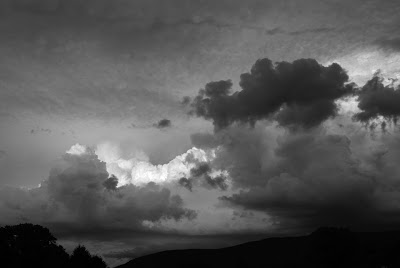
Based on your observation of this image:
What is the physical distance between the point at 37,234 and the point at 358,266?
77713 mm

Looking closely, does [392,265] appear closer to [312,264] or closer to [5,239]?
[312,264]

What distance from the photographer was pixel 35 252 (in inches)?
4466

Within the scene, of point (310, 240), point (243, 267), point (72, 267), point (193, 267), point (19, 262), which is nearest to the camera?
point (19, 262)

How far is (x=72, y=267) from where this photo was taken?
117 metres

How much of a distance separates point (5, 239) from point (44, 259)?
32.6 feet

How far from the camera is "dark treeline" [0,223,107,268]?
10844 centimetres

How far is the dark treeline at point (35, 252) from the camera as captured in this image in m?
108

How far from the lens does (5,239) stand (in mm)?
112500

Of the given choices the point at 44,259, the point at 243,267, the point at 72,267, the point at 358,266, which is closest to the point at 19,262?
the point at 44,259

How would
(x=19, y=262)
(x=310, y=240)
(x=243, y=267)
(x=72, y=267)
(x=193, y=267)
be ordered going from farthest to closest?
(x=243, y=267), (x=193, y=267), (x=310, y=240), (x=72, y=267), (x=19, y=262)

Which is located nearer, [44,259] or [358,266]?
[44,259]

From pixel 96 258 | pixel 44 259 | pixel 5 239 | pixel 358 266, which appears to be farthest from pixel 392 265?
pixel 5 239

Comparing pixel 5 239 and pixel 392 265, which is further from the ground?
pixel 5 239

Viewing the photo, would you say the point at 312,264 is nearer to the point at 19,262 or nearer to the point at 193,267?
the point at 193,267
